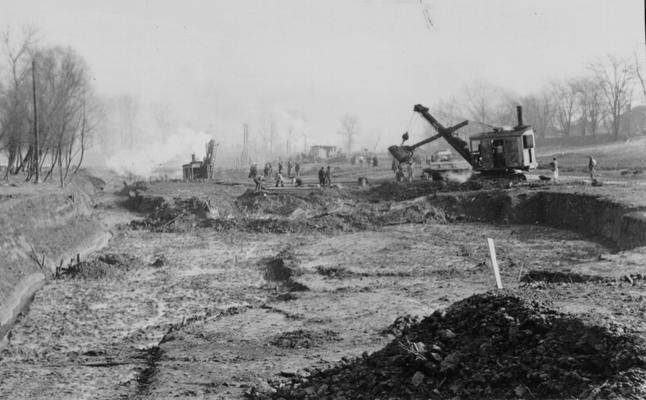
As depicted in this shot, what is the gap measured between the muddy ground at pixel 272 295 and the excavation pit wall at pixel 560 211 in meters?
0.49

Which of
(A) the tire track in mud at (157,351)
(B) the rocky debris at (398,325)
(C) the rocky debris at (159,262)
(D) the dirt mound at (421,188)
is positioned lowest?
(A) the tire track in mud at (157,351)

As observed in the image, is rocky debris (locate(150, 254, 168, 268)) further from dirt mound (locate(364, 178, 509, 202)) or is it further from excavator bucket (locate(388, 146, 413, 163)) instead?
excavator bucket (locate(388, 146, 413, 163))

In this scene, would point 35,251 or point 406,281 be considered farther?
point 35,251

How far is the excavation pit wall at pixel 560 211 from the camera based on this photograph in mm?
17984

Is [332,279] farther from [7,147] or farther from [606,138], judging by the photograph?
[606,138]

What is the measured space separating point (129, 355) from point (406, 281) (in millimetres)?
6830

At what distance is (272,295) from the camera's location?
47.5ft

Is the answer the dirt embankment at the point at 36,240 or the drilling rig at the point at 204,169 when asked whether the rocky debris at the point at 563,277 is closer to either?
the dirt embankment at the point at 36,240

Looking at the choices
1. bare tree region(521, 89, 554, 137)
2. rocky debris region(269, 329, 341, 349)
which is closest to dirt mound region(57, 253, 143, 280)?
rocky debris region(269, 329, 341, 349)

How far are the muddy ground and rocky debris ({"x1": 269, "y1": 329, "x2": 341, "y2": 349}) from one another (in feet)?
0.11

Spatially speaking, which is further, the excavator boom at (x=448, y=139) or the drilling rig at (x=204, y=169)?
the drilling rig at (x=204, y=169)

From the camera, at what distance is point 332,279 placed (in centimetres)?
1555

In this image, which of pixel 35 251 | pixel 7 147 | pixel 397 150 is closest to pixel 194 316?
pixel 35 251

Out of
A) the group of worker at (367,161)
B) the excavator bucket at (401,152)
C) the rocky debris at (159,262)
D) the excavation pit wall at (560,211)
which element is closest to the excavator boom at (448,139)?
the excavator bucket at (401,152)
